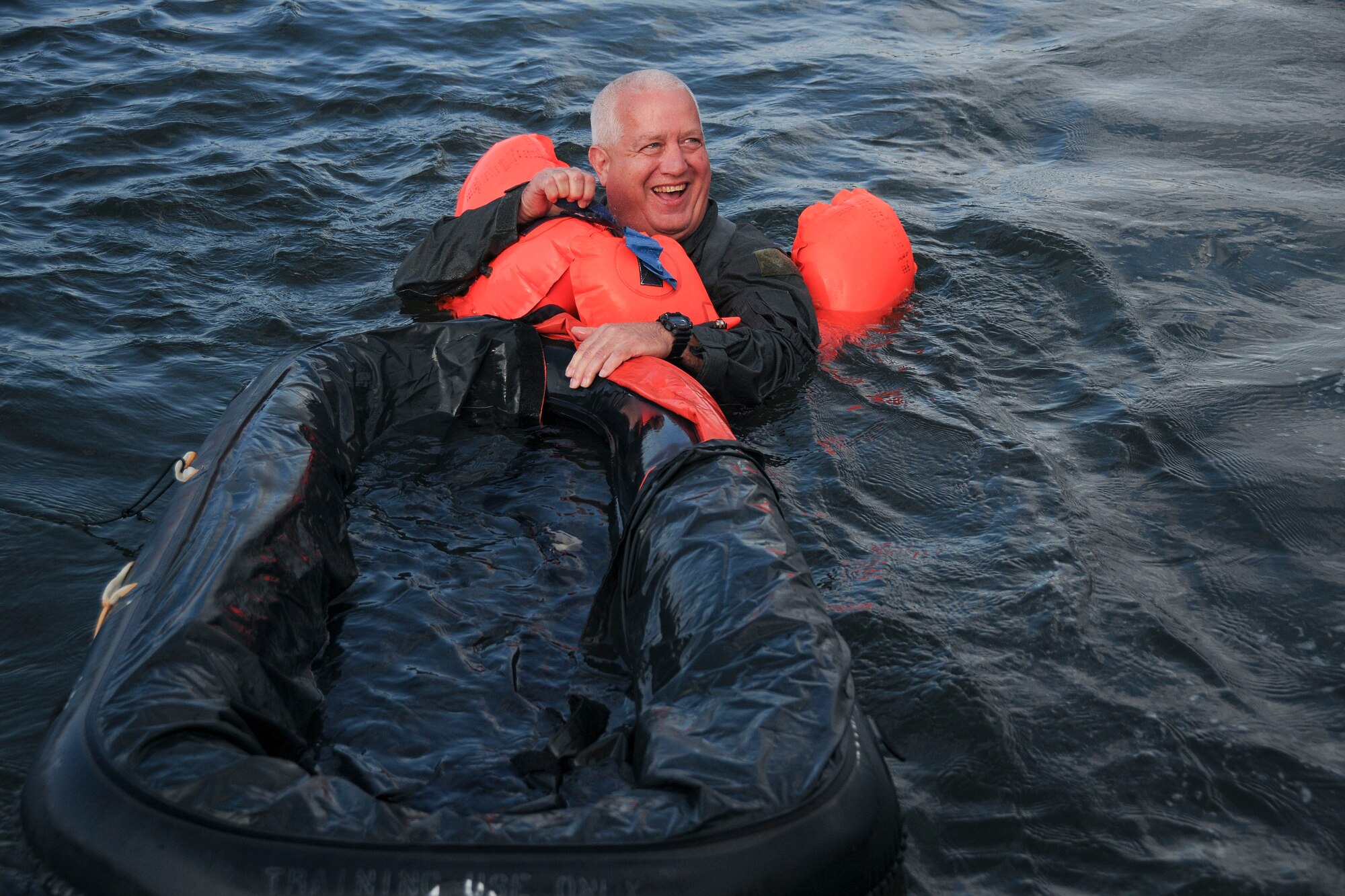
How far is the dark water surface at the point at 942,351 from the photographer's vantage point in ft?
9.07

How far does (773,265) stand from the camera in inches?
185

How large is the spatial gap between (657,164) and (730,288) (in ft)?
1.99

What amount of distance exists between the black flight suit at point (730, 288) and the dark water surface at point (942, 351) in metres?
0.25

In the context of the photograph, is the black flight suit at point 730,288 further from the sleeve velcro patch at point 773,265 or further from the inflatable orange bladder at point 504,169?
the inflatable orange bladder at point 504,169

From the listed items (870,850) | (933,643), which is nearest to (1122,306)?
(933,643)

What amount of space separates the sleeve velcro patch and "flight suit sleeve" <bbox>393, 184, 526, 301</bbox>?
1068mm

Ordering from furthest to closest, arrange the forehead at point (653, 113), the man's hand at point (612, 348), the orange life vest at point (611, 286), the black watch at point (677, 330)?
1. the forehead at point (653, 113)
2. the orange life vest at point (611, 286)
3. the black watch at point (677, 330)
4. the man's hand at point (612, 348)

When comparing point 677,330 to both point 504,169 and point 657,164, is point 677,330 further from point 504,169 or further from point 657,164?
point 504,169

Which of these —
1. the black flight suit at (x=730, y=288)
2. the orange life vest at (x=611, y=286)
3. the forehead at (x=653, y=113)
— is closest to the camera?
the orange life vest at (x=611, y=286)

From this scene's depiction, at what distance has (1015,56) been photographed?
9.62 metres

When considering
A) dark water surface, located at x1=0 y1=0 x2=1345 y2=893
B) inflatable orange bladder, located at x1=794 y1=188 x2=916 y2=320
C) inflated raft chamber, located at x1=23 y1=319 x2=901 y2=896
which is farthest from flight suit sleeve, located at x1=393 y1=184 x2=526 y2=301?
inflatable orange bladder, located at x1=794 y1=188 x2=916 y2=320

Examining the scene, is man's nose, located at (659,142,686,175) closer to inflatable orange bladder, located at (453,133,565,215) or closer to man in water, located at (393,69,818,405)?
man in water, located at (393,69,818,405)

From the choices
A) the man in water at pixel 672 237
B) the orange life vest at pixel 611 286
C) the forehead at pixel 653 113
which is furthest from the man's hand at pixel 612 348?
the forehead at pixel 653 113

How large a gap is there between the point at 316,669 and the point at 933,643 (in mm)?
1706
